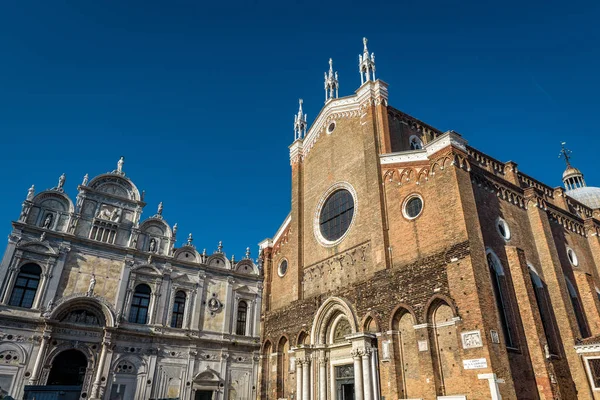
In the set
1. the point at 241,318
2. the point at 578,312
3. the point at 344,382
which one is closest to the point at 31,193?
the point at 241,318

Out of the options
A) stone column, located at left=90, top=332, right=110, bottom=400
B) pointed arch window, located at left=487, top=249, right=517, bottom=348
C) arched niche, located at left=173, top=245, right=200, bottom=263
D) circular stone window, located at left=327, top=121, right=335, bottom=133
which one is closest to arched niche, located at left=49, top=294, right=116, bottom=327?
stone column, located at left=90, top=332, right=110, bottom=400

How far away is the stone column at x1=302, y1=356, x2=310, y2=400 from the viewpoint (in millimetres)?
19281

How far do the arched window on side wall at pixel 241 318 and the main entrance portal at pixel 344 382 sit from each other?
31.6 ft

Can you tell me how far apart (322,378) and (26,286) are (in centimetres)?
1574

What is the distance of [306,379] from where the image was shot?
19.5 metres

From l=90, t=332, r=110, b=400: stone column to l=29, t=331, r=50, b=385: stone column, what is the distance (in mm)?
2564

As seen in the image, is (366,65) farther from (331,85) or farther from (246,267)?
(246,267)

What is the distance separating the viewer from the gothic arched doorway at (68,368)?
67.5 feet

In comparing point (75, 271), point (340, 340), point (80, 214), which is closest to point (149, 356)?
point (75, 271)

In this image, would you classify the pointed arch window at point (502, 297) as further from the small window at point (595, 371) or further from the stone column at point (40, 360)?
the stone column at point (40, 360)

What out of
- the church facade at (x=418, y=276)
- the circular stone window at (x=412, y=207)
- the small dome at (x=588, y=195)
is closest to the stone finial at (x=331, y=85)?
the church facade at (x=418, y=276)

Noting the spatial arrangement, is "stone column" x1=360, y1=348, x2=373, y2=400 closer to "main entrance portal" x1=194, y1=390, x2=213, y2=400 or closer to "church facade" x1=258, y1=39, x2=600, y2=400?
"church facade" x1=258, y1=39, x2=600, y2=400

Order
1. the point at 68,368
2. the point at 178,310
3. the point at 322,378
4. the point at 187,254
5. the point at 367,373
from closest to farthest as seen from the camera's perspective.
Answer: the point at 367,373
the point at 322,378
the point at 68,368
the point at 178,310
the point at 187,254

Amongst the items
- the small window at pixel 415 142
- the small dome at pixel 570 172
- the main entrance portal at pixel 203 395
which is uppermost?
the small dome at pixel 570 172
